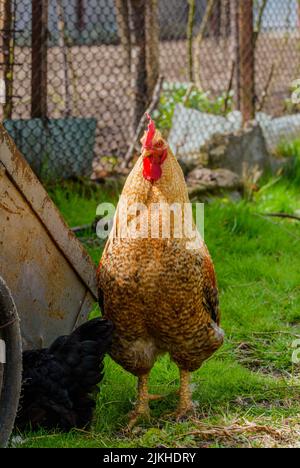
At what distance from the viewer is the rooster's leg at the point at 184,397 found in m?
3.77

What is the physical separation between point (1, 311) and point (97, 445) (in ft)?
2.47

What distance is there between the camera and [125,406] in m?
3.94

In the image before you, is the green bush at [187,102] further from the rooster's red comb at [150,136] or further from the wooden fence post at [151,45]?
the rooster's red comb at [150,136]

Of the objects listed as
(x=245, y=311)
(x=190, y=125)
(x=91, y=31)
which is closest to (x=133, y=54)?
(x=91, y=31)

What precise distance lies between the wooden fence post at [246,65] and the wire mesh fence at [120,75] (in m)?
0.01

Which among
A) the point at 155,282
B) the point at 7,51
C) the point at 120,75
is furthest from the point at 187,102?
the point at 155,282

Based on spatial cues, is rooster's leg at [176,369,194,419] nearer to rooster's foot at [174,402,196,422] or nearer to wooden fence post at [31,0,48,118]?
rooster's foot at [174,402,196,422]

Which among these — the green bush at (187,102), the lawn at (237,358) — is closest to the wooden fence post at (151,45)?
the green bush at (187,102)

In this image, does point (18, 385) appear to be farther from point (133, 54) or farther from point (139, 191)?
point (133, 54)

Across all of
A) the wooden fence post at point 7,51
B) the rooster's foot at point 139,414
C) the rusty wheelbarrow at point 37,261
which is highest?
the wooden fence post at point 7,51

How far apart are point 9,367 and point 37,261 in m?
0.79

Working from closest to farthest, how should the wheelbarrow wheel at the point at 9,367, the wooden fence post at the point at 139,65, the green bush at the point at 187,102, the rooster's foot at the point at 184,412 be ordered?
the wheelbarrow wheel at the point at 9,367 < the rooster's foot at the point at 184,412 < the wooden fence post at the point at 139,65 < the green bush at the point at 187,102

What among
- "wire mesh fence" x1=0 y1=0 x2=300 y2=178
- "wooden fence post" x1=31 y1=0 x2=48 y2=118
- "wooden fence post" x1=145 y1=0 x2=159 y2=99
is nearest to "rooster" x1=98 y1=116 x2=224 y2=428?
"wire mesh fence" x1=0 y1=0 x2=300 y2=178

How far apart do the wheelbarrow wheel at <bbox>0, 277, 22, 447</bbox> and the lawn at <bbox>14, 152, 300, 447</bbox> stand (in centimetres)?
26
